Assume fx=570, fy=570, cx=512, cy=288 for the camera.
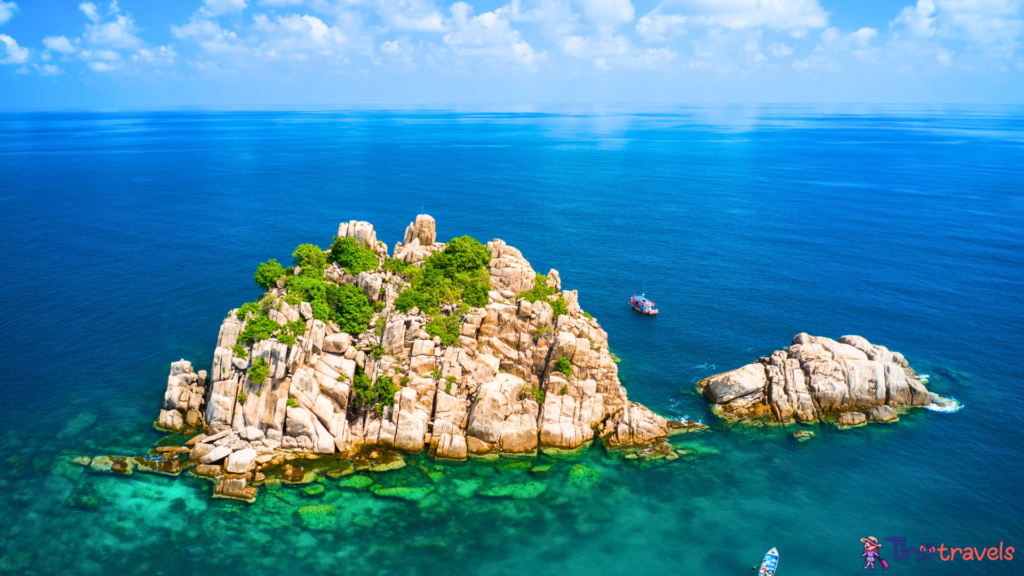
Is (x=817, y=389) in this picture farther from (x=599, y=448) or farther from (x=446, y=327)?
(x=446, y=327)

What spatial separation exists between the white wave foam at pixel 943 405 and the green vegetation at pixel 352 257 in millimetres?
78799

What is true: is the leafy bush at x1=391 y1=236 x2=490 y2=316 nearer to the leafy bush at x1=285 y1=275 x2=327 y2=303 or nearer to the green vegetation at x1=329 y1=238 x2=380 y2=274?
the green vegetation at x1=329 y1=238 x2=380 y2=274

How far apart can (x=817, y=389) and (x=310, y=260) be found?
230 feet

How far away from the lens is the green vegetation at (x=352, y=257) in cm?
7656

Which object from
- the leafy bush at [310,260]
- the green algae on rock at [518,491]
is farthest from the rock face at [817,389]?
the leafy bush at [310,260]

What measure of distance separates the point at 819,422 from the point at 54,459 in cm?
9217

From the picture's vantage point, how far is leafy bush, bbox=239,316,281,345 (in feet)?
217

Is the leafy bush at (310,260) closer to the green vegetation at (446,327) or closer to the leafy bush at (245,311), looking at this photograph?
the leafy bush at (245,311)

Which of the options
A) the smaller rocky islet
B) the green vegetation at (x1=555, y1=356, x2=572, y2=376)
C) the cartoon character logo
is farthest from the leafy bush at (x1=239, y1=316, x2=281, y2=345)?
the cartoon character logo

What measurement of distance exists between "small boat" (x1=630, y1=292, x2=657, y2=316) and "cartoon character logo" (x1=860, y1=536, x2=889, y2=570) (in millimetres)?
55619

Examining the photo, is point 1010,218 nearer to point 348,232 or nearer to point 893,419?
point 893,419

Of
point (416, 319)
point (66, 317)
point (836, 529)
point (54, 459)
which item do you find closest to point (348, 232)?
point (416, 319)

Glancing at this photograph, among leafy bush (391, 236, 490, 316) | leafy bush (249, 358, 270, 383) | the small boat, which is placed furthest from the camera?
the small boat

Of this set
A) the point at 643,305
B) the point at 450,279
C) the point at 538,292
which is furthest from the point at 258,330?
A: the point at 643,305
